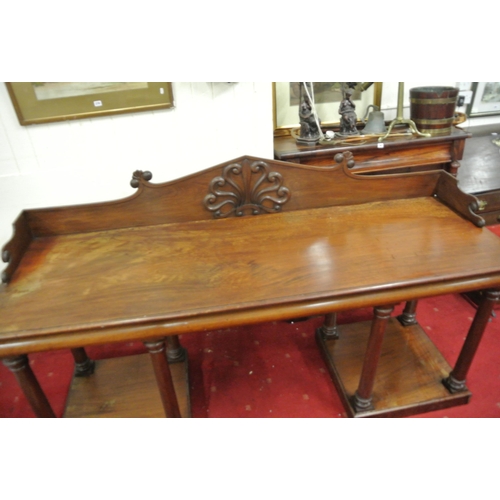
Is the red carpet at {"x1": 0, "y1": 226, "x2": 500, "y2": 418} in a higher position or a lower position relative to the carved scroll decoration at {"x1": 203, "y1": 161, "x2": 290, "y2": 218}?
lower

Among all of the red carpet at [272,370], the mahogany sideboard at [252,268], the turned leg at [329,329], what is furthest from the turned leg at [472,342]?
the turned leg at [329,329]

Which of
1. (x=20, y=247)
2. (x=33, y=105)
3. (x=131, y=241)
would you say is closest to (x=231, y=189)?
(x=131, y=241)

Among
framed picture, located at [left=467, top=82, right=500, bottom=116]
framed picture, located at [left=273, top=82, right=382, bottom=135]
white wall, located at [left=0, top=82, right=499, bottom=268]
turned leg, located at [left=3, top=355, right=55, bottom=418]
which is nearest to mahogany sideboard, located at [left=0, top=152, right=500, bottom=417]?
turned leg, located at [left=3, top=355, right=55, bottom=418]

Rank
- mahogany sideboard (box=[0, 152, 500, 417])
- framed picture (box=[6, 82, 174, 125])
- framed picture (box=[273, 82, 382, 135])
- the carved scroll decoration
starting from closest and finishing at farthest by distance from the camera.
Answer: mahogany sideboard (box=[0, 152, 500, 417]) < the carved scroll decoration < framed picture (box=[6, 82, 174, 125]) < framed picture (box=[273, 82, 382, 135])

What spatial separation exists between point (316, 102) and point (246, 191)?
1215 mm

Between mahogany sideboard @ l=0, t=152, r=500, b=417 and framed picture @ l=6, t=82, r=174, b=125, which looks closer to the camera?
mahogany sideboard @ l=0, t=152, r=500, b=417

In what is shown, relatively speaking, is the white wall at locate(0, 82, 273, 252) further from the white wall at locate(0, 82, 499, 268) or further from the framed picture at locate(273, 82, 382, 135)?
the framed picture at locate(273, 82, 382, 135)

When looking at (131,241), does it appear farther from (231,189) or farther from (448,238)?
(448,238)

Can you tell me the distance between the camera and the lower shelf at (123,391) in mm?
1766

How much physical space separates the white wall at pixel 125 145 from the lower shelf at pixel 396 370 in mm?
1182

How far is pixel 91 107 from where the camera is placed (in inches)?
72.5

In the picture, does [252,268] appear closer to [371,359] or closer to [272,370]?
[371,359]

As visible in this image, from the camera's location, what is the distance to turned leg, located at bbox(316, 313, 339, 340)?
6.75 ft

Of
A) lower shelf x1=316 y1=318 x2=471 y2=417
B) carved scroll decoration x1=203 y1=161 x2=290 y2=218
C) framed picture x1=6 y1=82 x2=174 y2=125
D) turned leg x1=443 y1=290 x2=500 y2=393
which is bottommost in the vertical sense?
lower shelf x1=316 y1=318 x2=471 y2=417
